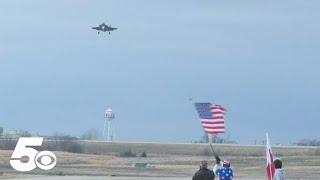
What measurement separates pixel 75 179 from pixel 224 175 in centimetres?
2461

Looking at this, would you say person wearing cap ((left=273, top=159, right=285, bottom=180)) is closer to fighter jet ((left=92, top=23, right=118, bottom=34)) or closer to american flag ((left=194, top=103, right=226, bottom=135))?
american flag ((left=194, top=103, right=226, bottom=135))

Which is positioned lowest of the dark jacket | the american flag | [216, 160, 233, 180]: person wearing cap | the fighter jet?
the dark jacket

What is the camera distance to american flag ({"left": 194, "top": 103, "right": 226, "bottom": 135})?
24141mm

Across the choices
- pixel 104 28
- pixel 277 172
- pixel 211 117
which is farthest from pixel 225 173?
pixel 104 28

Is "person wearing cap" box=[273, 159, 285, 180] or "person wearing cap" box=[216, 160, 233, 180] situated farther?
"person wearing cap" box=[216, 160, 233, 180]

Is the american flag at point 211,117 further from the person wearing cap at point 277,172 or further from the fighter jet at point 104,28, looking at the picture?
the fighter jet at point 104,28

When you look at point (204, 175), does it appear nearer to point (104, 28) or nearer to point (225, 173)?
point (225, 173)

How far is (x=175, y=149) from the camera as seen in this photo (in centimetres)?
14488

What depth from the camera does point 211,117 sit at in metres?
24.4

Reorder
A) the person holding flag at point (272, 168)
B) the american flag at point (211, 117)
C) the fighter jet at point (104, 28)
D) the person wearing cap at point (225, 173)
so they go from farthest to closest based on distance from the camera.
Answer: the fighter jet at point (104, 28), the american flag at point (211, 117), the person wearing cap at point (225, 173), the person holding flag at point (272, 168)

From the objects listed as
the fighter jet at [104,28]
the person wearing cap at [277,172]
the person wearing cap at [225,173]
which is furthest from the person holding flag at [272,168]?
the fighter jet at [104,28]

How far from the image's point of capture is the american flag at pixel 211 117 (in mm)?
24141

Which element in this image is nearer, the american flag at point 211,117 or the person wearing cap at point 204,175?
the person wearing cap at point 204,175

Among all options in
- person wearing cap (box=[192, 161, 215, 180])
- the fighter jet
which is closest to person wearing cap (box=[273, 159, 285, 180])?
person wearing cap (box=[192, 161, 215, 180])
